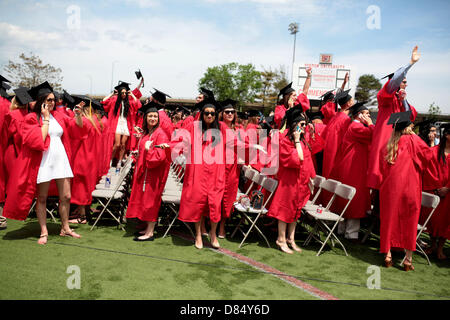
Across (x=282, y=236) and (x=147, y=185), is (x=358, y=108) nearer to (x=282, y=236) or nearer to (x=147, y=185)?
(x=282, y=236)

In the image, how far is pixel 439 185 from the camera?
479 centimetres

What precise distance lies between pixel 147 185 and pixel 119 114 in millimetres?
4187

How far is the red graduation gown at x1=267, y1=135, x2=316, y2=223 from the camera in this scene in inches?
195

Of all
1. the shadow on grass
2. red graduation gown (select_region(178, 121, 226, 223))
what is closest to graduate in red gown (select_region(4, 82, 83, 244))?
the shadow on grass

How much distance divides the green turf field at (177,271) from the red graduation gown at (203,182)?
1.95ft

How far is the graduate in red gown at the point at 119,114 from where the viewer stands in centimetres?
854

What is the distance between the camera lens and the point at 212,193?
4.86 m

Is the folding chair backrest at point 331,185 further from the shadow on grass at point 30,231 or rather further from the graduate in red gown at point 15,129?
the graduate in red gown at point 15,129

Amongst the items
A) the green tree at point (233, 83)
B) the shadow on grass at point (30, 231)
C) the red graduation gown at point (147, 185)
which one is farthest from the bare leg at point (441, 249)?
the green tree at point (233, 83)

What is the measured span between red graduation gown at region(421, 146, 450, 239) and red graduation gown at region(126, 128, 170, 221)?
3935 mm

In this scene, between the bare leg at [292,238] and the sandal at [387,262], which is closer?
the sandal at [387,262]
